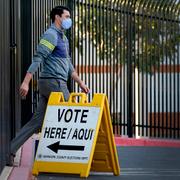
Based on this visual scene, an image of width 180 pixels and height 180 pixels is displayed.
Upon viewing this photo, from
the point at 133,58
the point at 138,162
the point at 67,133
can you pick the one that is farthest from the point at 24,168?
the point at 133,58

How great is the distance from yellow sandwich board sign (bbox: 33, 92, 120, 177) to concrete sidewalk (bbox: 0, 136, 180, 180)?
166mm

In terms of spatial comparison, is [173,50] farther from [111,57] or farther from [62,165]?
[62,165]

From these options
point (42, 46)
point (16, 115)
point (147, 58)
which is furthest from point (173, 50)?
point (42, 46)

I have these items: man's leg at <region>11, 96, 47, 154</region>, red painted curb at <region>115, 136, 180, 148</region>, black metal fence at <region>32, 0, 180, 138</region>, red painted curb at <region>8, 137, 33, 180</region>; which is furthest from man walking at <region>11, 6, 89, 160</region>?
black metal fence at <region>32, 0, 180, 138</region>

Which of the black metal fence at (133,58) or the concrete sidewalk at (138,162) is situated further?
the black metal fence at (133,58)

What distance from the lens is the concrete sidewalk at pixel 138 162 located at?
25.3 feet

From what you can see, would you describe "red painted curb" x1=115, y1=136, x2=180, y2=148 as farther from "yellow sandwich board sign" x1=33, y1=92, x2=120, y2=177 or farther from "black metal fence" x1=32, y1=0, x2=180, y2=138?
"yellow sandwich board sign" x1=33, y1=92, x2=120, y2=177

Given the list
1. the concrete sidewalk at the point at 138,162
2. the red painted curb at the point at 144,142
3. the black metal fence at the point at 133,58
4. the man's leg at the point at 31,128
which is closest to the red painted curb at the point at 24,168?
the concrete sidewalk at the point at 138,162

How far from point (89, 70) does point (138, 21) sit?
1336mm

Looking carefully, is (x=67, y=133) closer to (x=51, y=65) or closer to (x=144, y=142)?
(x=51, y=65)

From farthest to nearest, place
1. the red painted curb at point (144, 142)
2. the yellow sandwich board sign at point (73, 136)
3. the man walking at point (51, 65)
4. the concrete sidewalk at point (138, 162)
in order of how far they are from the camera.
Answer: the red painted curb at point (144, 142) < the man walking at point (51, 65) < the concrete sidewalk at point (138, 162) < the yellow sandwich board sign at point (73, 136)

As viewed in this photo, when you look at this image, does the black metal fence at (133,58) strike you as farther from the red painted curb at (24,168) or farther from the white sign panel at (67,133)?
the white sign panel at (67,133)

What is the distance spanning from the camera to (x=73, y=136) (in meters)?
7.67

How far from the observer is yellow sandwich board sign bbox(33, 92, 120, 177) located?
24.8ft
